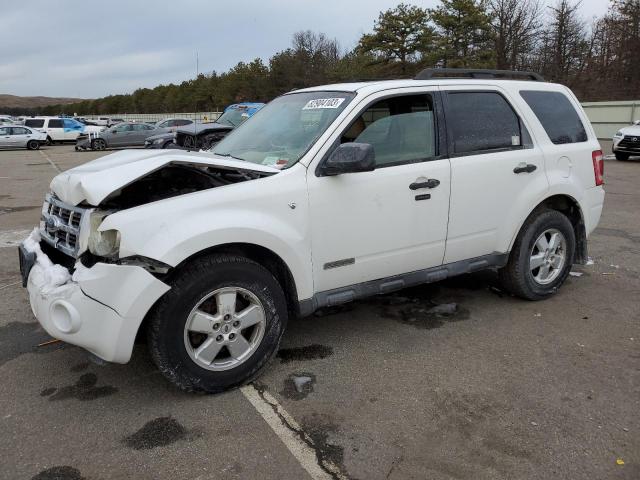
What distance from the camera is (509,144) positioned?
14.6 feet

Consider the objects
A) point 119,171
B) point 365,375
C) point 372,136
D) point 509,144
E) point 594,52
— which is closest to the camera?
point 119,171

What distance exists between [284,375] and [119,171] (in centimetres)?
165

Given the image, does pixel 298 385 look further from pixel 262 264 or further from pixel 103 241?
pixel 103 241

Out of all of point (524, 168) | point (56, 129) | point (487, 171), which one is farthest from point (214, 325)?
point (56, 129)

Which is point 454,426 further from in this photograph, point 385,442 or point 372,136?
point 372,136

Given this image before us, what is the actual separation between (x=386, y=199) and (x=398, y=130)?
0.57 metres

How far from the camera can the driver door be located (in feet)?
11.6

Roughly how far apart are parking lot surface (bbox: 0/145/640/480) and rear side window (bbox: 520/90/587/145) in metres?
1.50

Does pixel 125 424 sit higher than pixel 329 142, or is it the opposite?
pixel 329 142

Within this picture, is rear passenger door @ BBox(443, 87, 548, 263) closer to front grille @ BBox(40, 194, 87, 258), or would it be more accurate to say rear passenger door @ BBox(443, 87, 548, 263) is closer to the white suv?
the white suv

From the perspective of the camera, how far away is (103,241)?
297 centimetres

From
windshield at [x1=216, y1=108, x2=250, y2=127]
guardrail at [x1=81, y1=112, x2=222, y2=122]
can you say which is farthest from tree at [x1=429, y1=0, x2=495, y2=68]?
windshield at [x1=216, y1=108, x2=250, y2=127]

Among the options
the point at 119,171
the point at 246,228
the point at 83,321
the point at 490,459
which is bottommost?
the point at 490,459

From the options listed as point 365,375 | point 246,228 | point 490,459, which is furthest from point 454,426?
point 246,228
